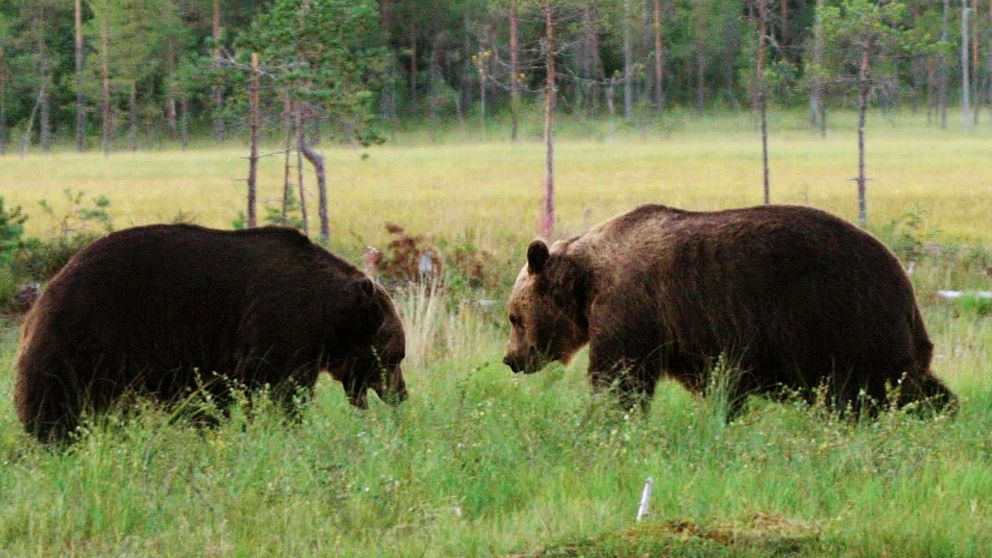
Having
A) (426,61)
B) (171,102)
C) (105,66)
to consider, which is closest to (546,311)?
(105,66)

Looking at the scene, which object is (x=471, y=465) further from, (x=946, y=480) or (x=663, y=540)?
(x=946, y=480)

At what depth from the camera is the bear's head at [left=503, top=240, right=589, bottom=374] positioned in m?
7.11

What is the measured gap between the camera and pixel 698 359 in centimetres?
678

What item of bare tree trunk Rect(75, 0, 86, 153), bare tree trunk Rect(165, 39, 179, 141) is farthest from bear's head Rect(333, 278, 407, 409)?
bare tree trunk Rect(165, 39, 179, 141)

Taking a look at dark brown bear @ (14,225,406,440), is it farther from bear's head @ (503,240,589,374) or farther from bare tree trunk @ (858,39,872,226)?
bare tree trunk @ (858,39,872,226)

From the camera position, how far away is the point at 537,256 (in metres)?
7.09

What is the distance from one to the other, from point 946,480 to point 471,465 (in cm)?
197

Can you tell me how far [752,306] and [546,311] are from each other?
1282 millimetres

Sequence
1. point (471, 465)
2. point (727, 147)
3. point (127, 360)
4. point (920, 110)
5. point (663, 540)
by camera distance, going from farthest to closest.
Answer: point (920, 110) → point (727, 147) → point (127, 360) → point (471, 465) → point (663, 540)

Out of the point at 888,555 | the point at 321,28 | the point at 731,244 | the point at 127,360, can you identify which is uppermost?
the point at 321,28

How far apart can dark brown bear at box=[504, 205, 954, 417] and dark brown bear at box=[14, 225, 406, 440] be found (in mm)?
1123

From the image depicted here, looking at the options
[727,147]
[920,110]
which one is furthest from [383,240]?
[920,110]

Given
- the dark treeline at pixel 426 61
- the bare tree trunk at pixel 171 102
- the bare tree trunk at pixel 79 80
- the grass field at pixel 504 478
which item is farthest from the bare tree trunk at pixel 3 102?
the grass field at pixel 504 478

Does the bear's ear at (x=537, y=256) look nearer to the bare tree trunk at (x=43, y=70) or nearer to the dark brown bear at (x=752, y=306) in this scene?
the dark brown bear at (x=752, y=306)
